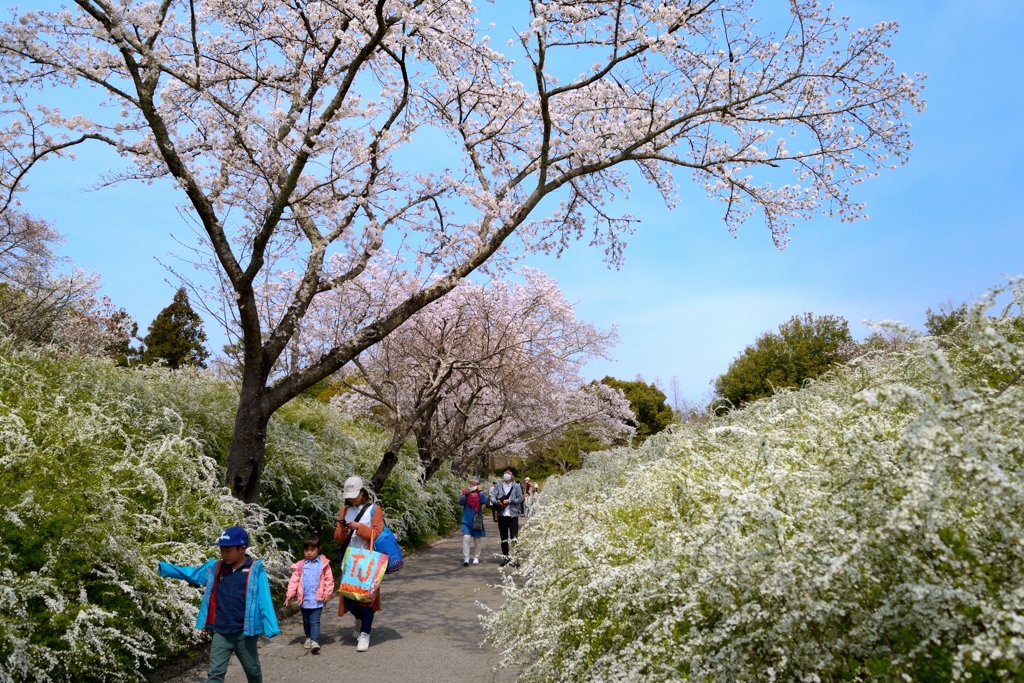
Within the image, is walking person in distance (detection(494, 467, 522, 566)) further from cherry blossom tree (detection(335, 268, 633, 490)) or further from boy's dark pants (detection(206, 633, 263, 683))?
boy's dark pants (detection(206, 633, 263, 683))

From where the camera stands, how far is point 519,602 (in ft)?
16.4

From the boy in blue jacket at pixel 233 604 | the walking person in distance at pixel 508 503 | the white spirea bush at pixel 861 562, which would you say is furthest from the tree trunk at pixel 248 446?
the white spirea bush at pixel 861 562

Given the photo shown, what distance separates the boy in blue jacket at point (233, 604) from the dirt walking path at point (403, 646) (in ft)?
3.30

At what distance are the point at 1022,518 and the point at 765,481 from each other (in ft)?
3.47

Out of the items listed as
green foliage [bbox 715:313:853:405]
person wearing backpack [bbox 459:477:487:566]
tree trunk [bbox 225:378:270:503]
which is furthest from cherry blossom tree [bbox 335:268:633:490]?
green foliage [bbox 715:313:853:405]

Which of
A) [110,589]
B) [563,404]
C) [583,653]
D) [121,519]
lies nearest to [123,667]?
[110,589]

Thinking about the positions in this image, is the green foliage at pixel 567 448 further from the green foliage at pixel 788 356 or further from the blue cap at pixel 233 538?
the blue cap at pixel 233 538

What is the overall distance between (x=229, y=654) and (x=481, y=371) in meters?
11.5

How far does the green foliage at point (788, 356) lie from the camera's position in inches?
1647

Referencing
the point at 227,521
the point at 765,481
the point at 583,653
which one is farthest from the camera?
the point at 227,521

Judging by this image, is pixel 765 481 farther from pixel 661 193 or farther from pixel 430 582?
pixel 661 193

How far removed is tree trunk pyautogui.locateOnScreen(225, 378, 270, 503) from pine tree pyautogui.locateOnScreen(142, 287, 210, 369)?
35844mm

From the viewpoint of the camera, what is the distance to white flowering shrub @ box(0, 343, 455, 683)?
4930mm

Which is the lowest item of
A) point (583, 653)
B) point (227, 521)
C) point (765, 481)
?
point (583, 653)
